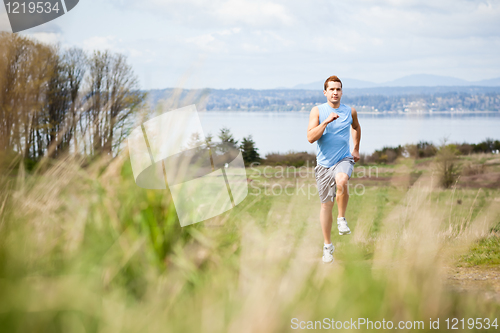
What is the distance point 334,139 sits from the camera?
390cm

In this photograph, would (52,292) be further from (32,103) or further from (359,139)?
(32,103)

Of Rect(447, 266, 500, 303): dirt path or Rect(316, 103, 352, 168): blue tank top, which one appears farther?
Rect(316, 103, 352, 168): blue tank top

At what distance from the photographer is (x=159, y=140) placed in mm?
3098

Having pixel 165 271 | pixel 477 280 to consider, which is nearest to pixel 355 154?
Result: pixel 477 280

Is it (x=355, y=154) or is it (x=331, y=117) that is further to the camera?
(x=355, y=154)

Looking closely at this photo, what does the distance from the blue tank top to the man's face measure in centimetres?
9

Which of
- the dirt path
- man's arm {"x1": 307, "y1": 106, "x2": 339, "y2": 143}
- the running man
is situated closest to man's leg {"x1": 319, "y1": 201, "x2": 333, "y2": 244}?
the running man

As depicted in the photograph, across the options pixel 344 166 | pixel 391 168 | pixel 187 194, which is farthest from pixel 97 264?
pixel 391 168

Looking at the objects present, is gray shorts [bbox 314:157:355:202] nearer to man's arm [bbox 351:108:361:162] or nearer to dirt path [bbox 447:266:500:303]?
man's arm [bbox 351:108:361:162]

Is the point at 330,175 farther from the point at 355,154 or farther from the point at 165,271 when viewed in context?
the point at 165,271

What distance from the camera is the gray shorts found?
12.6 feet

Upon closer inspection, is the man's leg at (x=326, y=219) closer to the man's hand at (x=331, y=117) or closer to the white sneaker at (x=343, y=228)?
the white sneaker at (x=343, y=228)

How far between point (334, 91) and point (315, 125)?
403 mm

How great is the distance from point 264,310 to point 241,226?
1152mm
